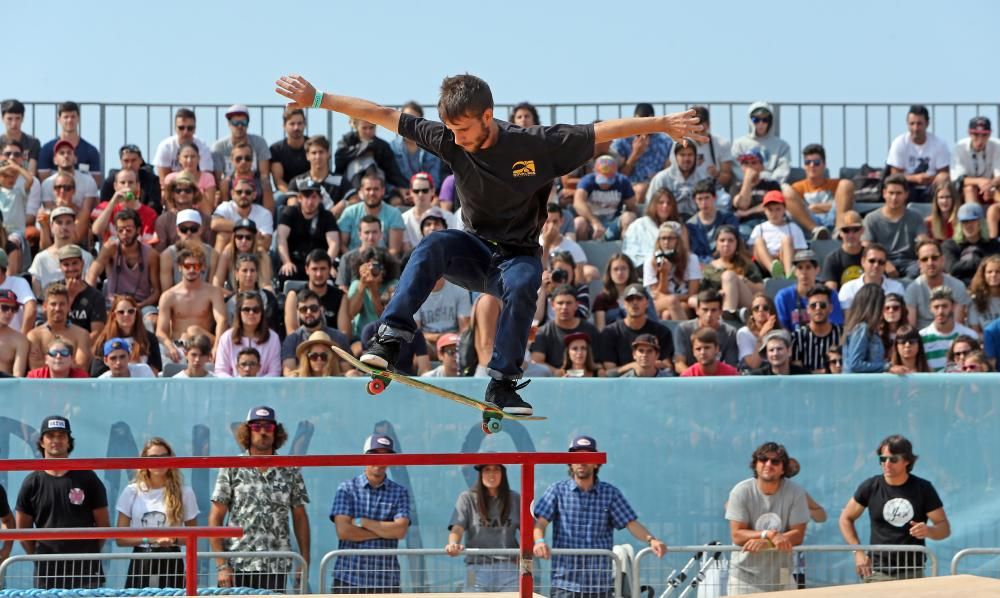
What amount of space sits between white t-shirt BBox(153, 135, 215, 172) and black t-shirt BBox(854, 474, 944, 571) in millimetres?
7398

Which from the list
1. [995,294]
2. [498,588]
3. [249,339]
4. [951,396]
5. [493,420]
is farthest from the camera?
[995,294]

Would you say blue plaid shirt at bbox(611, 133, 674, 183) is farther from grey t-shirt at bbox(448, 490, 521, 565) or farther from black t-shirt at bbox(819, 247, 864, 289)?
grey t-shirt at bbox(448, 490, 521, 565)

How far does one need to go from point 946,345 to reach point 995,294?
1121mm

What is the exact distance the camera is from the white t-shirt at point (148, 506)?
32.8 ft

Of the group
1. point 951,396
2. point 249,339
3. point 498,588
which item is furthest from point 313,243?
point 951,396

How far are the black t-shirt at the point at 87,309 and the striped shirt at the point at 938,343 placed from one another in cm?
644

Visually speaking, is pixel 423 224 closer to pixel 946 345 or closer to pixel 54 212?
pixel 54 212

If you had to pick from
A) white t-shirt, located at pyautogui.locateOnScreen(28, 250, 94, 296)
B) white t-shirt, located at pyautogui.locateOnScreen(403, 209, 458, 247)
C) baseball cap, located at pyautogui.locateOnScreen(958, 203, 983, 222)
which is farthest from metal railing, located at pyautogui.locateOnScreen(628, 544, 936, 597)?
white t-shirt, located at pyautogui.locateOnScreen(28, 250, 94, 296)

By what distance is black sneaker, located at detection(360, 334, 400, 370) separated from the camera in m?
7.03

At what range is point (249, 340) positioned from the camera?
37.2 feet

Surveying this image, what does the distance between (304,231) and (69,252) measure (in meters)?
2.10

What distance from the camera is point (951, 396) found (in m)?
10.3

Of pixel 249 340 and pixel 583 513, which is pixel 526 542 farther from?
pixel 249 340

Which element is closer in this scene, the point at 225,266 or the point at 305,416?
the point at 305,416
